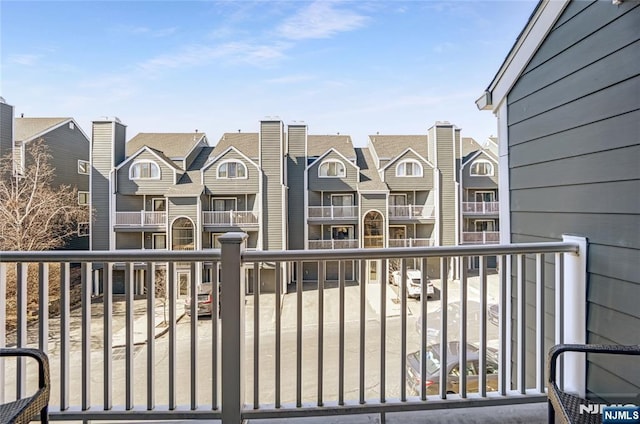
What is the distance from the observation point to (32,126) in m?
2.57

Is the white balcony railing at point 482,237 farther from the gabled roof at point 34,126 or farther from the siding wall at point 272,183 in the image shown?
the gabled roof at point 34,126

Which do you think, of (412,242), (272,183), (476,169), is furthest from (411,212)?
(272,183)

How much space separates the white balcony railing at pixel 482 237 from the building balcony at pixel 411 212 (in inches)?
80.1

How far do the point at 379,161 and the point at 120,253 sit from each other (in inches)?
276

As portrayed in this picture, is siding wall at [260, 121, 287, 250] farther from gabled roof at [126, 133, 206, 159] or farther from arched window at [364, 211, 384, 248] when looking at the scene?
arched window at [364, 211, 384, 248]

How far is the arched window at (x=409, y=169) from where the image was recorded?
262 inches

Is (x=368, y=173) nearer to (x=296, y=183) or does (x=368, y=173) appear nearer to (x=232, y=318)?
(x=296, y=183)

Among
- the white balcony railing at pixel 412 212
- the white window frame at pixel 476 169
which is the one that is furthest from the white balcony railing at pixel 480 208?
the white balcony railing at pixel 412 212

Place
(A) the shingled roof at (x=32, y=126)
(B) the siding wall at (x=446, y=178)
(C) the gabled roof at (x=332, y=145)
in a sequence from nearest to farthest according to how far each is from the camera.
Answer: (A) the shingled roof at (x=32, y=126) → (B) the siding wall at (x=446, y=178) → (C) the gabled roof at (x=332, y=145)

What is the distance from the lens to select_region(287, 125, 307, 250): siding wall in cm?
516

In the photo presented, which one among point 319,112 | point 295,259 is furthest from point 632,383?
point 319,112

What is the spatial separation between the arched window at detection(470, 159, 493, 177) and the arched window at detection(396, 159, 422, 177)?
2.41 m

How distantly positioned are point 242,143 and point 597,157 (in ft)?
15.1

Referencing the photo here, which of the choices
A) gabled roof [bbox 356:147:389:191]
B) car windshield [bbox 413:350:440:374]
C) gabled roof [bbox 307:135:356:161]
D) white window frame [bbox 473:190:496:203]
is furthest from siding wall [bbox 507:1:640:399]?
gabled roof [bbox 356:147:389:191]
